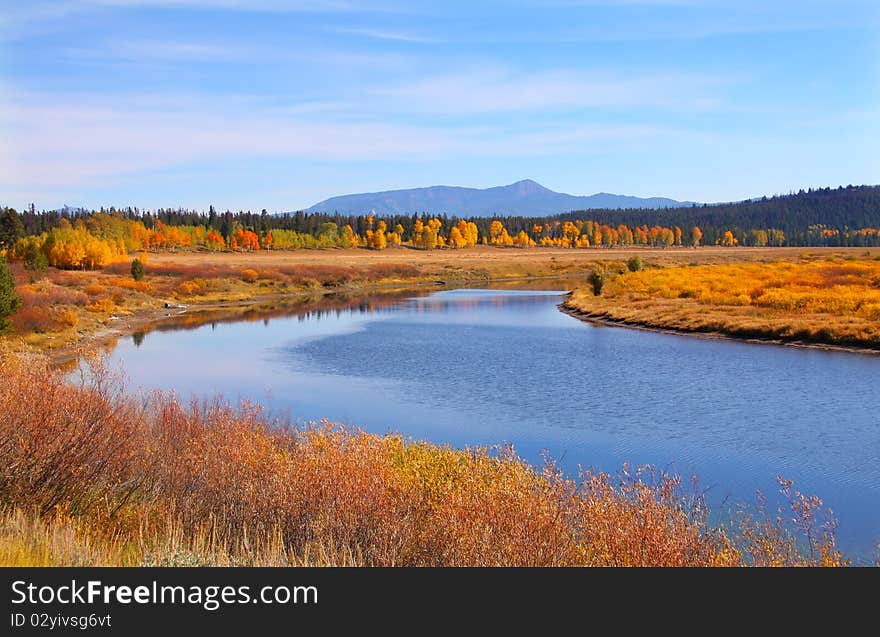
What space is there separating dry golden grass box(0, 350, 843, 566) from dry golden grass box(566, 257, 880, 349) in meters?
30.7

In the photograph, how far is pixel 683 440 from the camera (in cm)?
2050

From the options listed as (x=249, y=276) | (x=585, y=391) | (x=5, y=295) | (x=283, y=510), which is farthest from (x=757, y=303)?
(x=249, y=276)

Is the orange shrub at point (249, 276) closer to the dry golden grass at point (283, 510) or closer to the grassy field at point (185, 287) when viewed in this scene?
the grassy field at point (185, 287)

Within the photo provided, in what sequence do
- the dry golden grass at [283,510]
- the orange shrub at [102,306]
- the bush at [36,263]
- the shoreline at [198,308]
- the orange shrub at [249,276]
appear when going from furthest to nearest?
the orange shrub at [249,276]
the bush at [36,263]
the orange shrub at [102,306]
the shoreline at [198,308]
the dry golden grass at [283,510]

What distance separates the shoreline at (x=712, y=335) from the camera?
36594 millimetres

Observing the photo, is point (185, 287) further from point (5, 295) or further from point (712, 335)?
point (712, 335)

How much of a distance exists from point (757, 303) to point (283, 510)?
46.3m

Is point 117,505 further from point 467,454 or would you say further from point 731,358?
point 731,358

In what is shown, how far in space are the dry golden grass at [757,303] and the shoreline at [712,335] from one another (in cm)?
20

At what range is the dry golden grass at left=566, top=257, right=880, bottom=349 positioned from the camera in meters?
40.2

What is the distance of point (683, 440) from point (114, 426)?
1426 centimetres

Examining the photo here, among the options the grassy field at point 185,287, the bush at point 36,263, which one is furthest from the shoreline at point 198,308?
the bush at point 36,263

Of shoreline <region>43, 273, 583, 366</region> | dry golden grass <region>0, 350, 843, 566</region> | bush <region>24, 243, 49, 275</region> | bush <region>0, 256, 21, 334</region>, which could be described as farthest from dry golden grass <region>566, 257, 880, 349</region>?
bush <region>24, 243, 49, 275</region>

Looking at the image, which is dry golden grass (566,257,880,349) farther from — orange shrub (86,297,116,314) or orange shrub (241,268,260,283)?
orange shrub (241,268,260,283)
